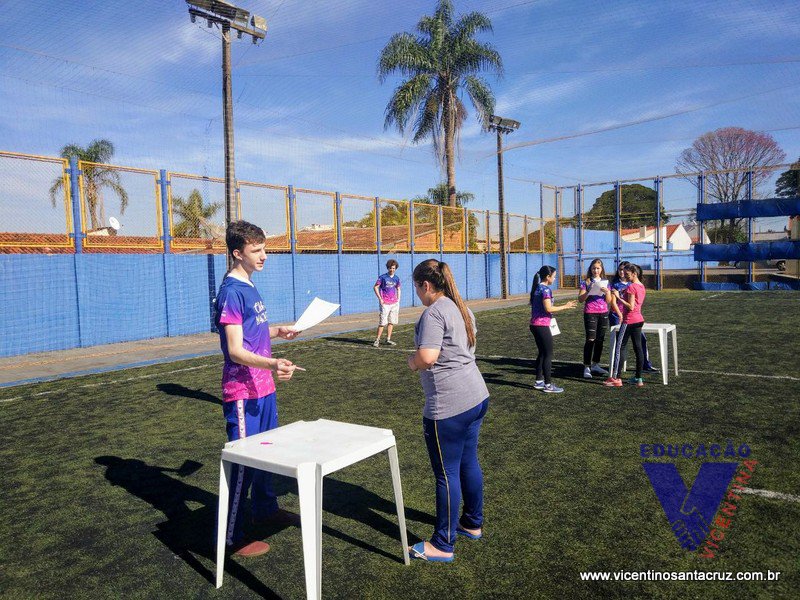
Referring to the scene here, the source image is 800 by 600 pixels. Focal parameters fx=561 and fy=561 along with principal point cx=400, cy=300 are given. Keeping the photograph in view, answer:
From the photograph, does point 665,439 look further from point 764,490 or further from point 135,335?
point 135,335

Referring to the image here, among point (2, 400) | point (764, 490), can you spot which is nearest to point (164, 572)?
point (764, 490)

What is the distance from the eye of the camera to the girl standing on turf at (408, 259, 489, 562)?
3469 mm

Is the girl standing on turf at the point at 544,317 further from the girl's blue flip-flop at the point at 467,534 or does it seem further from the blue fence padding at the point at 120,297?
the blue fence padding at the point at 120,297

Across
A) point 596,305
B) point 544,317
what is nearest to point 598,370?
point 596,305

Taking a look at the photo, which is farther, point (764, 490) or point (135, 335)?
point (135, 335)

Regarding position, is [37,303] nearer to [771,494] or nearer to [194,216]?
[194,216]

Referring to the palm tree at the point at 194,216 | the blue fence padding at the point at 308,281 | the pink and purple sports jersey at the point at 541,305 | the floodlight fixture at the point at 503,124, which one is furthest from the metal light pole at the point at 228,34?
the floodlight fixture at the point at 503,124

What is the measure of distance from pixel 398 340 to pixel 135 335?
279 inches

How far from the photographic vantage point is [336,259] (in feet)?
70.5

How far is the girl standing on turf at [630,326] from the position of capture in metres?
8.26

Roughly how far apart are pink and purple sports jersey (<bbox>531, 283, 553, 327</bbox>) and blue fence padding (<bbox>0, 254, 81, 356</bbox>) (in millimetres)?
11389

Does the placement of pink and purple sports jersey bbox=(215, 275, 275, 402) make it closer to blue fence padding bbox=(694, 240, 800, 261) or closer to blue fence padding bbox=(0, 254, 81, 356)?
blue fence padding bbox=(0, 254, 81, 356)

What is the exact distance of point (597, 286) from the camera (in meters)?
8.62

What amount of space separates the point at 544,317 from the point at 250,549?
5361mm
